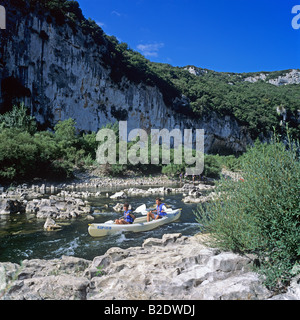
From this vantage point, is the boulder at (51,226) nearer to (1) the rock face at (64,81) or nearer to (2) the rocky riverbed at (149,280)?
(2) the rocky riverbed at (149,280)

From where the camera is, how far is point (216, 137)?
58.7 metres

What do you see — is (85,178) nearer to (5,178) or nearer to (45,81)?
(5,178)

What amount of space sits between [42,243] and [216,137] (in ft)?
181

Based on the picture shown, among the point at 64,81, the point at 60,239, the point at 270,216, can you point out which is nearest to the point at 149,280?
the point at 270,216

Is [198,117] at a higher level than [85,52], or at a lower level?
lower

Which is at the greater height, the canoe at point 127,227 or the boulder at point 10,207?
the boulder at point 10,207

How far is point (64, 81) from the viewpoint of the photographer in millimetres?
36500

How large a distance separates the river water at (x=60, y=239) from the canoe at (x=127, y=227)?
210mm

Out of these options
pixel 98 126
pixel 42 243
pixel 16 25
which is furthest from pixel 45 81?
pixel 42 243

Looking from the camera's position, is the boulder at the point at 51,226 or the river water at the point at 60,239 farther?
the boulder at the point at 51,226

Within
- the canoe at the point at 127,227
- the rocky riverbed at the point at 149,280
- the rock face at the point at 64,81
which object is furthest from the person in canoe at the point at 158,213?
the rock face at the point at 64,81

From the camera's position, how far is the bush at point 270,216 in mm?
3504

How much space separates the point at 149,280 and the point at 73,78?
126ft
